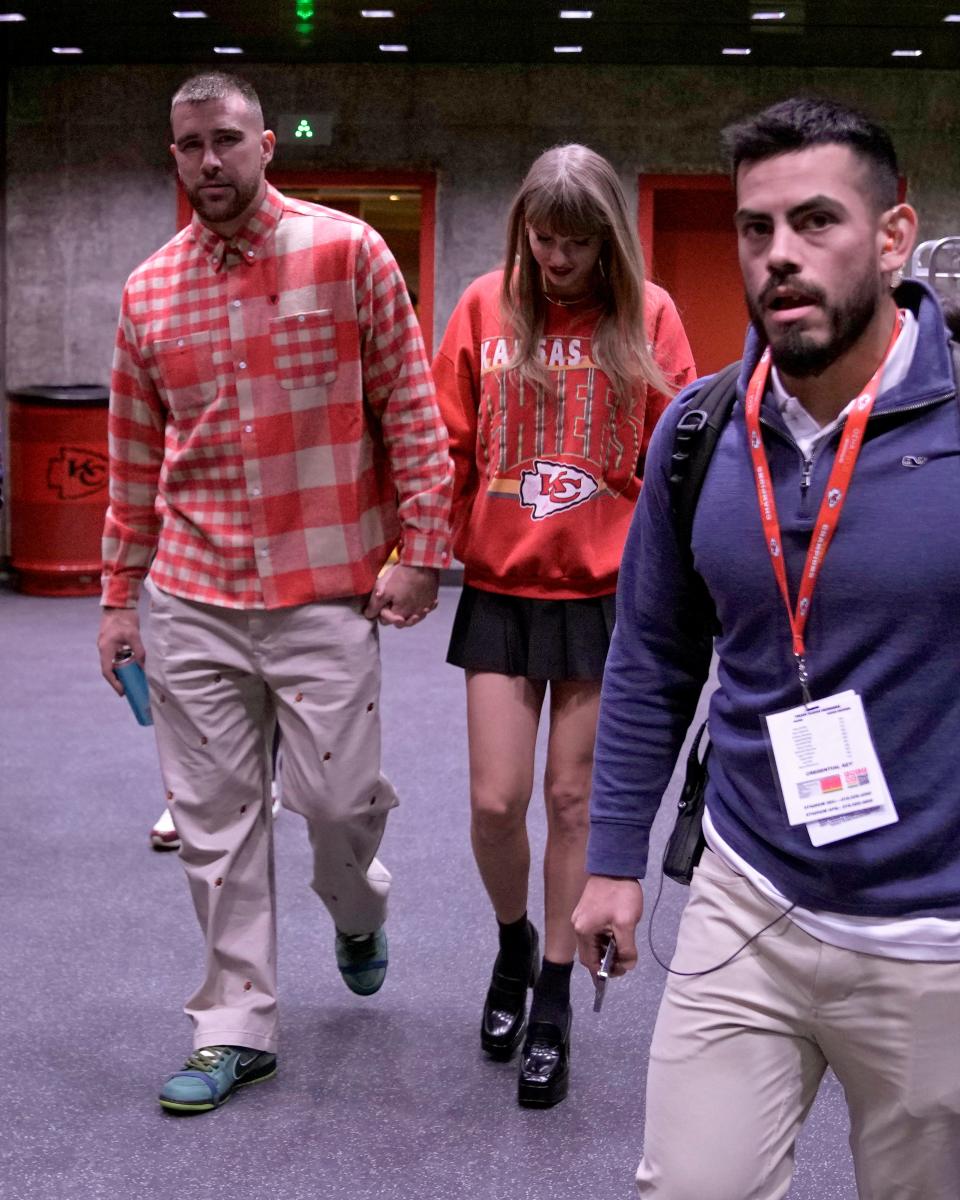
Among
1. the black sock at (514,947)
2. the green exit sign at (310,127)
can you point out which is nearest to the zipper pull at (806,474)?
the black sock at (514,947)

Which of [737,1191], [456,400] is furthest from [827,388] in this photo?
[456,400]

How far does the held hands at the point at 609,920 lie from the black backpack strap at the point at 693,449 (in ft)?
1.35

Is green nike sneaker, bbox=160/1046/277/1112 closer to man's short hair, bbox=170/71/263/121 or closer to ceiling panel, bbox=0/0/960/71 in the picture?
man's short hair, bbox=170/71/263/121

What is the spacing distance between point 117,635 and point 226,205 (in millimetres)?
825

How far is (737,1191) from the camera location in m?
1.64

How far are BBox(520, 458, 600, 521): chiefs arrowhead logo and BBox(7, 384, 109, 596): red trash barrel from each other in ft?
21.8

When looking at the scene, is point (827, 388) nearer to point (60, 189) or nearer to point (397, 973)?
point (397, 973)

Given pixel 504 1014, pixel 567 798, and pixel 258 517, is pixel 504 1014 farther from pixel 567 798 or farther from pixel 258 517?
pixel 258 517

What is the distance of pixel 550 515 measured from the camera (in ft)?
9.83

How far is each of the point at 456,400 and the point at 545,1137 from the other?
4.38ft

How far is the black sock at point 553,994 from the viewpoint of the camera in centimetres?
304

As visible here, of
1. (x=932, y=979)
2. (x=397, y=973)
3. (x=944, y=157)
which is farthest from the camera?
(x=944, y=157)

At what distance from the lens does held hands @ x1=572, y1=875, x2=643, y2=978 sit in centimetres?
186

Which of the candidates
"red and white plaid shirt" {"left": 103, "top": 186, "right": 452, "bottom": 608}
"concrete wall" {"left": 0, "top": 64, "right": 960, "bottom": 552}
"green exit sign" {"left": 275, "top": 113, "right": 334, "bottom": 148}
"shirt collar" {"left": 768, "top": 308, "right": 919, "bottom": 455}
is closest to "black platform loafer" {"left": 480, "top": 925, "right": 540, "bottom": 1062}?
"red and white plaid shirt" {"left": 103, "top": 186, "right": 452, "bottom": 608}
